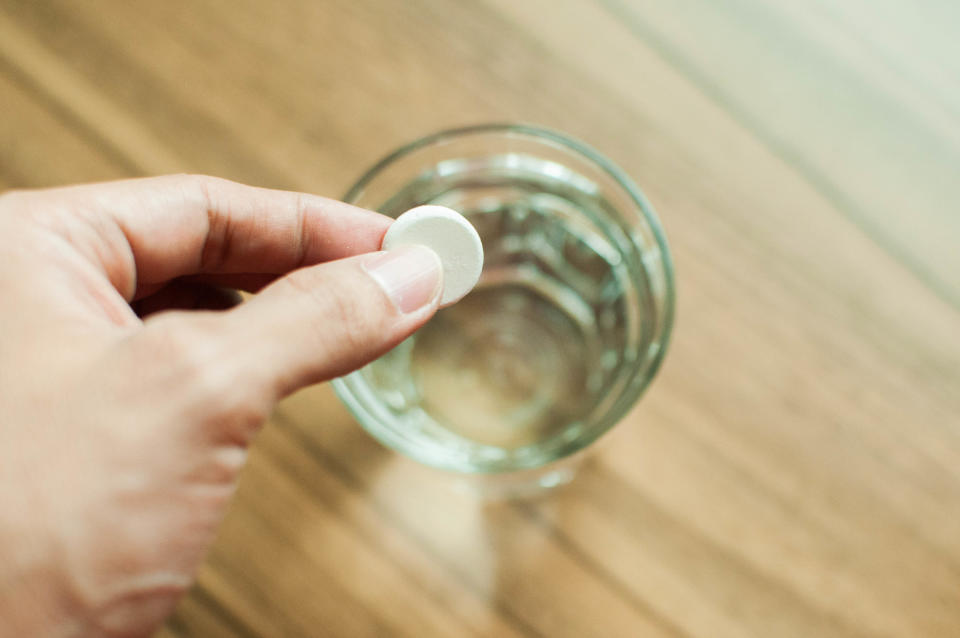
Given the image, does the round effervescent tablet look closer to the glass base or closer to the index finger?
the index finger

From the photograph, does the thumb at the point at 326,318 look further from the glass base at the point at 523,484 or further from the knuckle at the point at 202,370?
the glass base at the point at 523,484

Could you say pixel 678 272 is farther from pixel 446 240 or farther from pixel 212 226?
pixel 212 226

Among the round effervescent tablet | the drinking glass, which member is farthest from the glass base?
the round effervescent tablet

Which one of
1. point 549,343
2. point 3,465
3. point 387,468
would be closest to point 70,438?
point 3,465

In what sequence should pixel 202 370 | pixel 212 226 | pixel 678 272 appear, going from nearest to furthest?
pixel 202 370 < pixel 212 226 < pixel 678 272

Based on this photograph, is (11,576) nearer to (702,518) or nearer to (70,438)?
(70,438)

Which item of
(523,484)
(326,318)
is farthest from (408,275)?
(523,484)

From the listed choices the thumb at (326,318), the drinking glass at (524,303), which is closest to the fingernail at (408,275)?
the thumb at (326,318)

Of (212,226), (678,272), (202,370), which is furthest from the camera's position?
(678,272)
